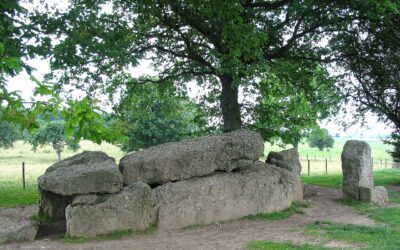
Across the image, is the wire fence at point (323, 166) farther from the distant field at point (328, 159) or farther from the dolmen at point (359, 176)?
the dolmen at point (359, 176)

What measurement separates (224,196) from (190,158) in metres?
1.52

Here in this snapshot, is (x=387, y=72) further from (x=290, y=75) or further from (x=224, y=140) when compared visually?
(x=224, y=140)

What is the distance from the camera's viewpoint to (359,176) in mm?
16391

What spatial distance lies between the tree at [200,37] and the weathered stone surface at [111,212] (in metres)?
Answer: 4.05

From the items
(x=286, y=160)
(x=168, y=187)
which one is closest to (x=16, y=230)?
(x=168, y=187)

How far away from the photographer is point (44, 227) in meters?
12.6

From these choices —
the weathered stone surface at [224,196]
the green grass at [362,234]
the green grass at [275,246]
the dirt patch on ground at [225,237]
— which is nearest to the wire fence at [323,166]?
the weathered stone surface at [224,196]

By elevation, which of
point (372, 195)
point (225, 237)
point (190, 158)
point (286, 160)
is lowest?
point (225, 237)

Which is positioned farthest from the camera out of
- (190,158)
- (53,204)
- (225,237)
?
(53,204)

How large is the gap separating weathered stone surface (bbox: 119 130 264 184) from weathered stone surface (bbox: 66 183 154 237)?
85 centimetres

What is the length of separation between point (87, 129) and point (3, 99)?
0.83m

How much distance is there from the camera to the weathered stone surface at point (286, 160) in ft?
53.4

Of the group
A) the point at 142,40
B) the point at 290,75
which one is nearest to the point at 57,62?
the point at 142,40

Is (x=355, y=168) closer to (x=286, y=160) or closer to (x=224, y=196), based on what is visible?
(x=286, y=160)
